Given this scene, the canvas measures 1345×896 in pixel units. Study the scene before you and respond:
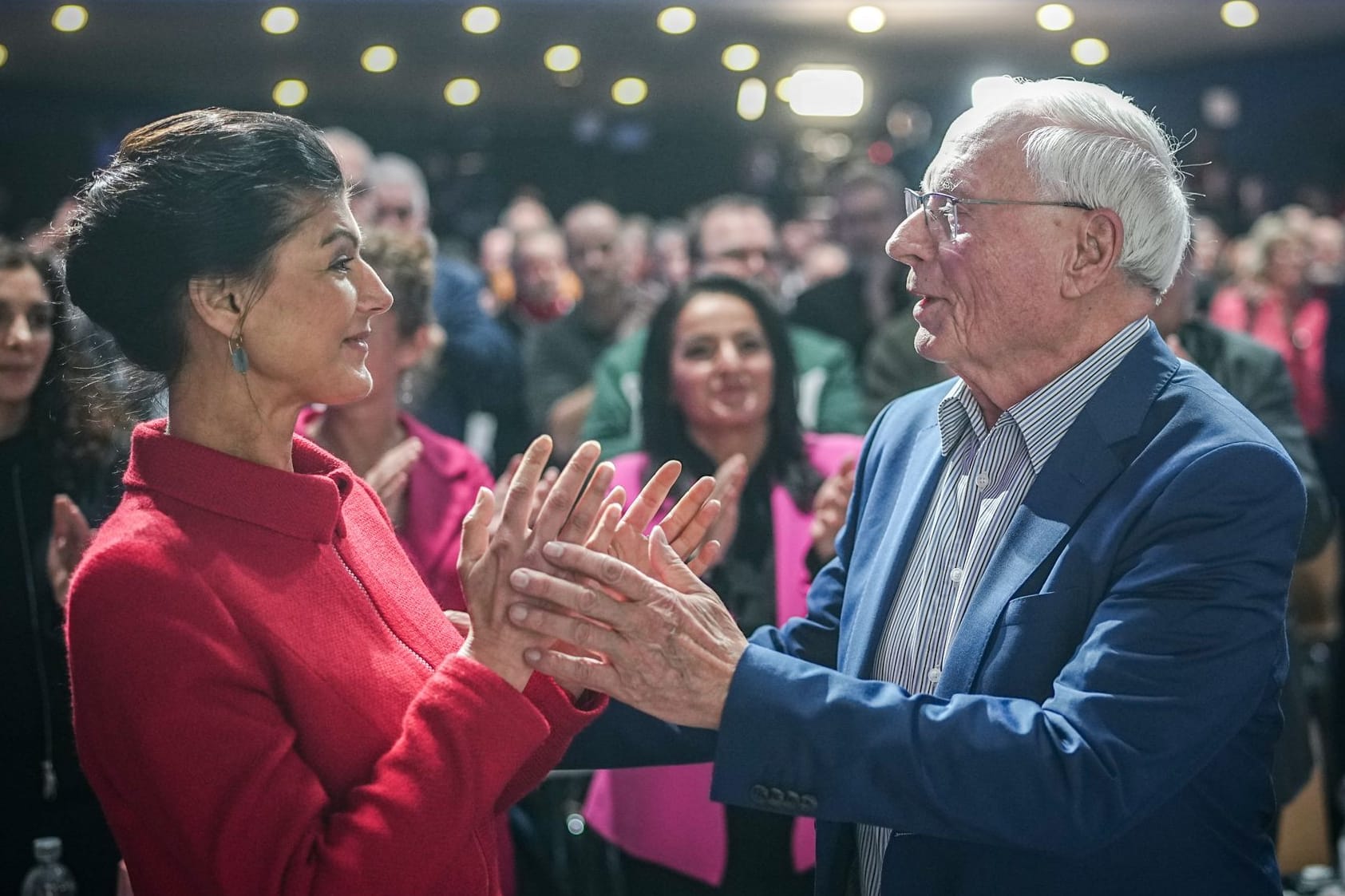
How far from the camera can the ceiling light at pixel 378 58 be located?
845 centimetres

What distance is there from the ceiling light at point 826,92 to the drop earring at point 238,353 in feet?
24.5

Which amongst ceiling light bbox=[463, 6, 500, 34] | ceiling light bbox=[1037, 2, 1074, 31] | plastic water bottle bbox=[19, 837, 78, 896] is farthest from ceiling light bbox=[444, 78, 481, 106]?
plastic water bottle bbox=[19, 837, 78, 896]

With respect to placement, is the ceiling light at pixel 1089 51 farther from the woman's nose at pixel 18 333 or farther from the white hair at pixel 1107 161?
the white hair at pixel 1107 161

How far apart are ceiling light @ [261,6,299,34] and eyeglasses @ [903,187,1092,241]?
5780mm

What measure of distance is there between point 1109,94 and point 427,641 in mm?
1152

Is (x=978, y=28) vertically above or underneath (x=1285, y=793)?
above

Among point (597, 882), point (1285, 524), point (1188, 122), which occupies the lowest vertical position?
point (597, 882)

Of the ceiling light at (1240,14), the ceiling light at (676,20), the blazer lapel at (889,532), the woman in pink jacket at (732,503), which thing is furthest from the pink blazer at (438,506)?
the ceiling light at (1240,14)

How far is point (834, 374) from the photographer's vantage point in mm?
4152

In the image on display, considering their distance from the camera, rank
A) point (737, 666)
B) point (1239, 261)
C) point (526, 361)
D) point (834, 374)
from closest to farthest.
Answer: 1. point (737, 666)
2. point (834, 374)
3. point (526, 361)
4. point (1239, 261)

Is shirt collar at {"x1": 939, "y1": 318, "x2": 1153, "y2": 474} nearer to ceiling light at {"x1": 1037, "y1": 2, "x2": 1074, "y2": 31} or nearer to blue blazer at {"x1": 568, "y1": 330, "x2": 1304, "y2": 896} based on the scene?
blue blazer at {"x1": 568, "y1": 330, "x2": 1304, "y2": 896}

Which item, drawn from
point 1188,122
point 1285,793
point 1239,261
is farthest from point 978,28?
point 1285,793

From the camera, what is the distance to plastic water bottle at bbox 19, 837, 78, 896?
2.80 m

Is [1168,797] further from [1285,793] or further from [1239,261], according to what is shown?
[1239,261]
